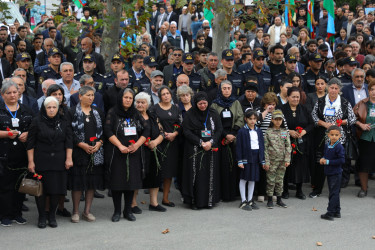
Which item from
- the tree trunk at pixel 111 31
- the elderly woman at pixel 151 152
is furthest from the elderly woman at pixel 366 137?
the tree trunk at pixel 111 31

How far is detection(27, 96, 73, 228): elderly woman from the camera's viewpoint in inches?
291

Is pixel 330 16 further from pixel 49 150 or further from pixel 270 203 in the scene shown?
pixel 49 150

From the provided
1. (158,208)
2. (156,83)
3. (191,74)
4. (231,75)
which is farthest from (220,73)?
(158,208)

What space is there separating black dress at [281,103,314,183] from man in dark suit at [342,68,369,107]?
1274 millimetres

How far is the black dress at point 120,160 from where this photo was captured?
775 centimetres

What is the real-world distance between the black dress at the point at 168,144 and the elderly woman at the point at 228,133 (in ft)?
2.36

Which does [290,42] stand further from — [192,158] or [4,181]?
[4,181]

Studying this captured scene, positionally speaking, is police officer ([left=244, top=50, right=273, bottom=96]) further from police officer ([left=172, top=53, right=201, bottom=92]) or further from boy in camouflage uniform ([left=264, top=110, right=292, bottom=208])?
boy in camouflage uniform ([left=264, top=110, right=292, bottom=208])

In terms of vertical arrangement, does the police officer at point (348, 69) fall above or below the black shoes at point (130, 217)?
above

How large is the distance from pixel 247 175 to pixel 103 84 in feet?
10.4

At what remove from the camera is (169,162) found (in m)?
8.70

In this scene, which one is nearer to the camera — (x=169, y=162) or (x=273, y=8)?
(x=169, y=162)

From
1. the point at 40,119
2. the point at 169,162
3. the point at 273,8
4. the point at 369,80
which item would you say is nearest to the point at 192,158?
the point at 169,162

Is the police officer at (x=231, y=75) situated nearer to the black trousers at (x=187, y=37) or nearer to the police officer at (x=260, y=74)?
the police officer at (x=260, y=74)
